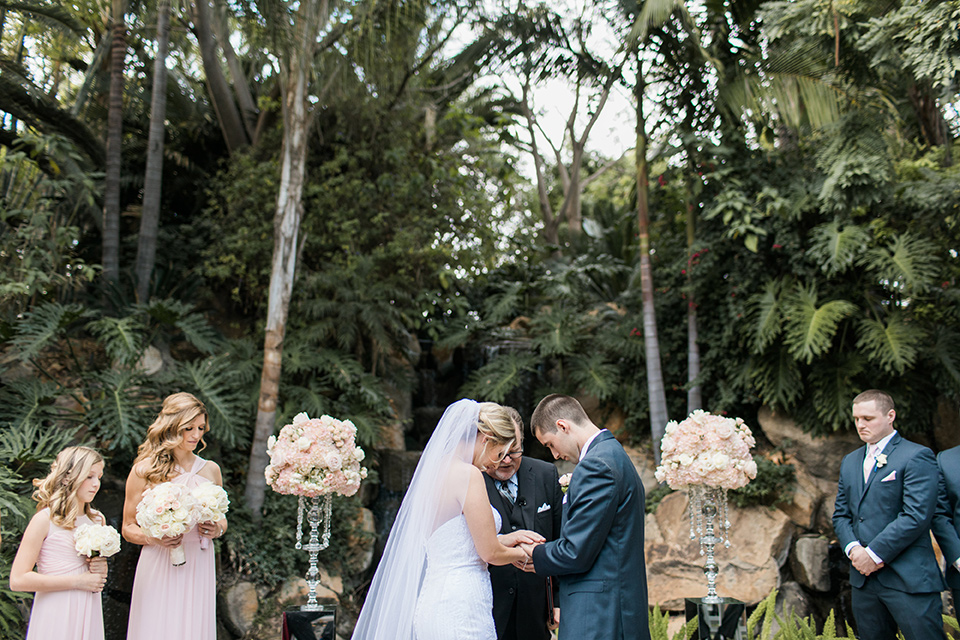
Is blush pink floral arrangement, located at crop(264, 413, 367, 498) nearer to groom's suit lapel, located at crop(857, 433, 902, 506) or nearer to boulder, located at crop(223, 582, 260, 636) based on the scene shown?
boulder, located at crop(223, 582, 260, 636)

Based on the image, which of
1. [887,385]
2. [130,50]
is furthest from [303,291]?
[887,385]

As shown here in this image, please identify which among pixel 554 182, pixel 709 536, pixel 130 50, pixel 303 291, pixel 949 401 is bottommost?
pixel 709 536

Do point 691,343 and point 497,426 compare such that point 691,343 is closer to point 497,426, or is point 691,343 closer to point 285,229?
point 285,229

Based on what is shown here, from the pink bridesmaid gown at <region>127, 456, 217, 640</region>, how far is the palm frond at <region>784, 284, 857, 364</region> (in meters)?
6.13

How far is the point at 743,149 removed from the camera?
859 cm

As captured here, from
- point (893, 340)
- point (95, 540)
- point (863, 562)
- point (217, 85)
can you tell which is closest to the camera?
point (95, 540)

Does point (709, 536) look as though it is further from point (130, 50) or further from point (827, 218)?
point (130, 50)

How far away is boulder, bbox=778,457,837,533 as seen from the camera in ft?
24.8

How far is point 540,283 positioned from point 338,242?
→ 381 cm

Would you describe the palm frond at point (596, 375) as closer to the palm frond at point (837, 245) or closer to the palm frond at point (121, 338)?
the palm frond at point (837, 245)

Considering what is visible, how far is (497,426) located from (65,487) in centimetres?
234

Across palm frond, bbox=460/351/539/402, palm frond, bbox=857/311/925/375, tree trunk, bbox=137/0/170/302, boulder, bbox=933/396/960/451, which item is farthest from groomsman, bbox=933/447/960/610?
tree trunk, bbox=137/0/170/302

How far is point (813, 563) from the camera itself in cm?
714

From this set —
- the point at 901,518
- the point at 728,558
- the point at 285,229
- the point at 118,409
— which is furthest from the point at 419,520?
the point at 728,558
